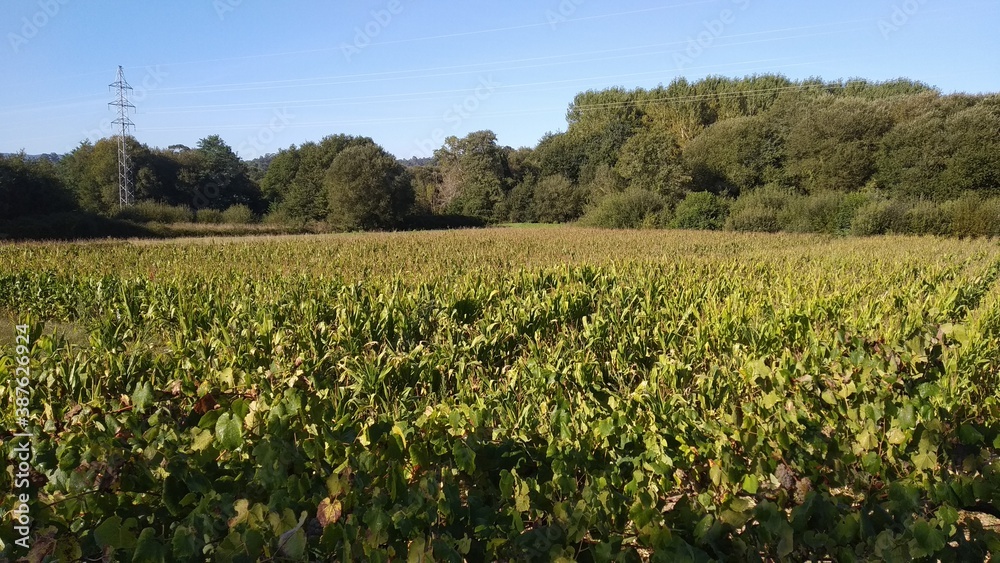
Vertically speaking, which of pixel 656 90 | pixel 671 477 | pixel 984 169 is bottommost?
pixel 671 477

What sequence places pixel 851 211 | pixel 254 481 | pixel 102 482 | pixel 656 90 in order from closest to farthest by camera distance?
pixel 102 482 < pixel 254 481 < pixel 851 211 < pixel 656 90

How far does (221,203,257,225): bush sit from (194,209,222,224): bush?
370 mm

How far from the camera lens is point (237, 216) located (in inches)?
1566

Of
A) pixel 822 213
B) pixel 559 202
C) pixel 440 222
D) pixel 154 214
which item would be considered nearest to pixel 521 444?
pixel 822 213

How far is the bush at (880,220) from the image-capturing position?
24578 mm

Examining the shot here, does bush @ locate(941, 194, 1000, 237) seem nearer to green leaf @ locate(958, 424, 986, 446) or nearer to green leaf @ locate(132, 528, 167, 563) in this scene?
green leaf @ locate(958, 424, 986, 446)

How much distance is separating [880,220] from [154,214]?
1482 inches

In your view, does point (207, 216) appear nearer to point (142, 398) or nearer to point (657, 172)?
point (657, 172)

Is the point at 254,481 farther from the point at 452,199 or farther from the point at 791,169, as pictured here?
the point at 452,199

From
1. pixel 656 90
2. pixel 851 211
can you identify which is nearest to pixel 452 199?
pixel 656 90

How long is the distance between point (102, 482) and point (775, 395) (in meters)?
3.16

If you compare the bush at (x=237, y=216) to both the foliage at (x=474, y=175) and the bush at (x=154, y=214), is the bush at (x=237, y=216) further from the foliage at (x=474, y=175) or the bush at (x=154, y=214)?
the foliage at (x=474, y=175)

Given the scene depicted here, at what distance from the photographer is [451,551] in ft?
5.70

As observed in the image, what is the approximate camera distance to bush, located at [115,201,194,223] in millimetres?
33969
